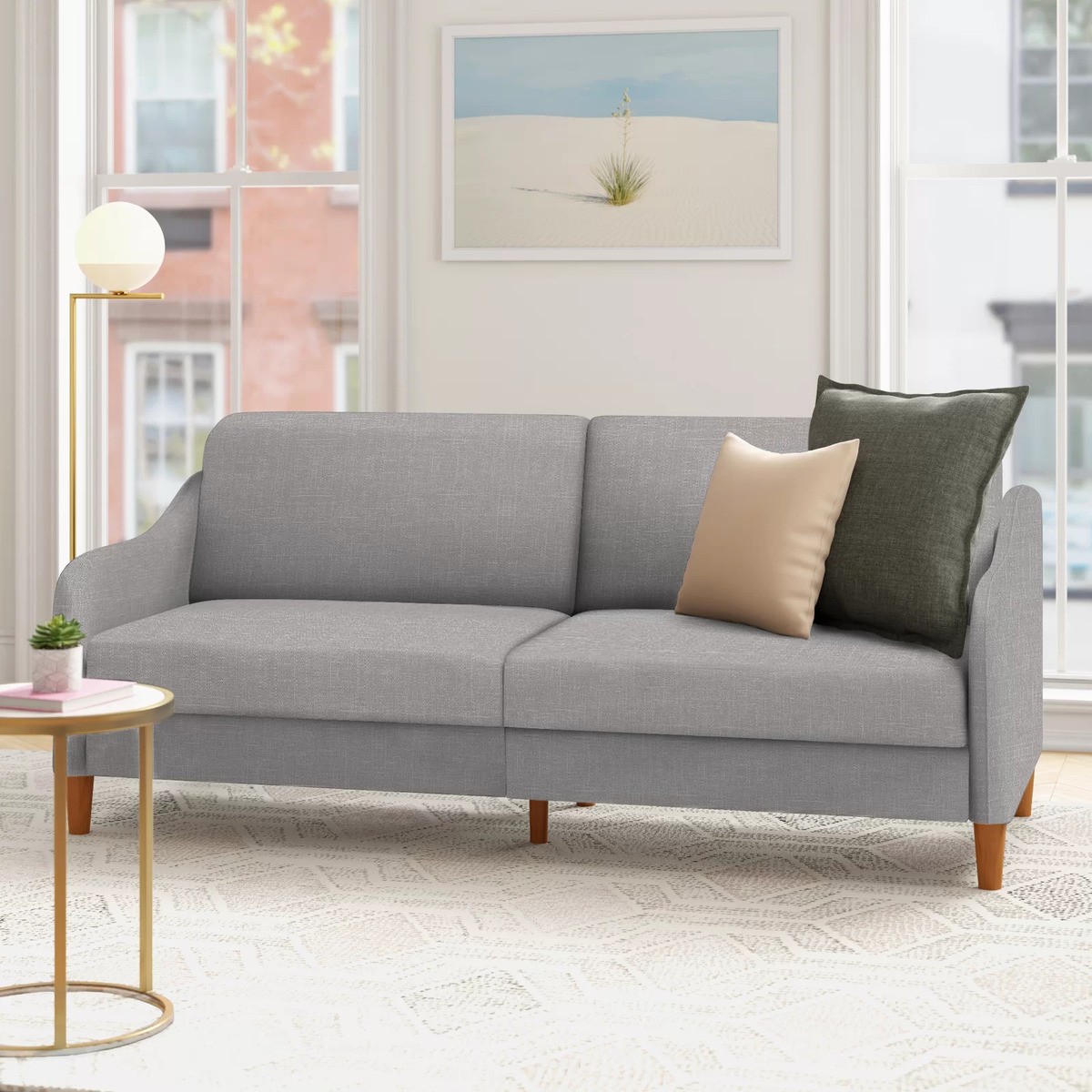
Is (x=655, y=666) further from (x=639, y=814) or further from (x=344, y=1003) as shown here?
(x=344, y=1003)

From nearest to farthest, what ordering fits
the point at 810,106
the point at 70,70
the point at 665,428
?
the point at 665,428
the point at 810,106
the point at 70,70

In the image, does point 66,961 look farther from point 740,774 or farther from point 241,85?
point 241,85

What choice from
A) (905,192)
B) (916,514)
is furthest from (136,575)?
(905,192)

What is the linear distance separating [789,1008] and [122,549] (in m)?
1.84

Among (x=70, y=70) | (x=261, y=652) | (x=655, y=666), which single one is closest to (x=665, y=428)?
(x=655, y=666)

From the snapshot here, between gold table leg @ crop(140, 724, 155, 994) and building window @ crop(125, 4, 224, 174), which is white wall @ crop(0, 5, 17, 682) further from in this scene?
gold table leg @ crop(140, 724, 155, 994)

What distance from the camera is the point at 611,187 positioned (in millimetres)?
4484

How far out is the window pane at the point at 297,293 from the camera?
4938 millimetres

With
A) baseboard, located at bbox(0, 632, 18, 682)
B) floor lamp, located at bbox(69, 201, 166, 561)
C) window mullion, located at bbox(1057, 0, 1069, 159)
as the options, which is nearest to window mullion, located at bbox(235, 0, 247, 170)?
floor lamp, located at bbox(69, 201, 166, 561)

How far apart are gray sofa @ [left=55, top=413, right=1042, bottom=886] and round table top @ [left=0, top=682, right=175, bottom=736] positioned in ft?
2.81

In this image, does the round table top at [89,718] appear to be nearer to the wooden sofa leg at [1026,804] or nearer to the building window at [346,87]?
the wooden sofa leg at [1026,804]

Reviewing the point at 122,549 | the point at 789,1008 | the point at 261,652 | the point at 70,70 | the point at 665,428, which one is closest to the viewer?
the point at 789,1008

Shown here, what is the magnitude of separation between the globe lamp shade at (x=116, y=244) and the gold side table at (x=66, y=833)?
1.98m

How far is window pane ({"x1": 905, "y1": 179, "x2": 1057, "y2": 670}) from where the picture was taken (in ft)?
14.5
